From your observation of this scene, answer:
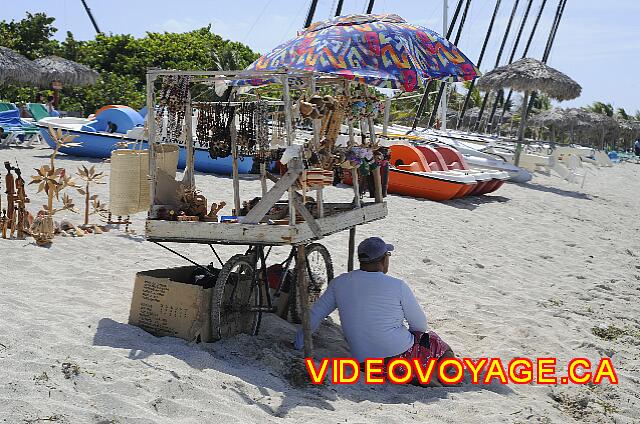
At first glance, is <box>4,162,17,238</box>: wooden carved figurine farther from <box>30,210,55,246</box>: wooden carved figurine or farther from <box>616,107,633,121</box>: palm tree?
<box>616,107,633,121</box>: palm tree

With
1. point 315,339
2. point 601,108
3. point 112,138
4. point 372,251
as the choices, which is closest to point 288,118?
point 372,251

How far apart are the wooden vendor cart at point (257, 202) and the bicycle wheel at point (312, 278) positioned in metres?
0.02

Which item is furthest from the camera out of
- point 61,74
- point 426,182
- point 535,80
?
point 61,74

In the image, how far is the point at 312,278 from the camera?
5.98 metres

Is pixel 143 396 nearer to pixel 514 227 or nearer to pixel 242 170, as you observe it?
pixel 514 227

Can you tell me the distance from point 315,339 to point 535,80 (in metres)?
16.5

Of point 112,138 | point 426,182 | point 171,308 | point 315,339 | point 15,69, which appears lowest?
point 315,339

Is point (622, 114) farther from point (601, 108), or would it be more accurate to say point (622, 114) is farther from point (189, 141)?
point (189, 141)

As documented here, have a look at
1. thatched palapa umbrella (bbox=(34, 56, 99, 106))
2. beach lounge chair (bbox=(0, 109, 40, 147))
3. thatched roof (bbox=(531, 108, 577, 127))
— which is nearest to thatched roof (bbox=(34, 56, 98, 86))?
thatched palapa umbrella (bbox=(34, 56, 99, 106))

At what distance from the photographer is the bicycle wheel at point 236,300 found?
484cm

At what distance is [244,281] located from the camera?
5.21 metres

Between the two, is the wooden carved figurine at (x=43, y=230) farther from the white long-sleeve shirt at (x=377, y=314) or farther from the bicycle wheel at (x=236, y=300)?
the white long-sleeve shirt at (x=377, y=314)

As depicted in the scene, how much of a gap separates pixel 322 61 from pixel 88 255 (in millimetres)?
2987

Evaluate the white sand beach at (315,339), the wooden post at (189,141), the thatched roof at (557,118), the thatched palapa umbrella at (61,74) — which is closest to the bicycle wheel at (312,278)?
the white sand beach at (315,339)
